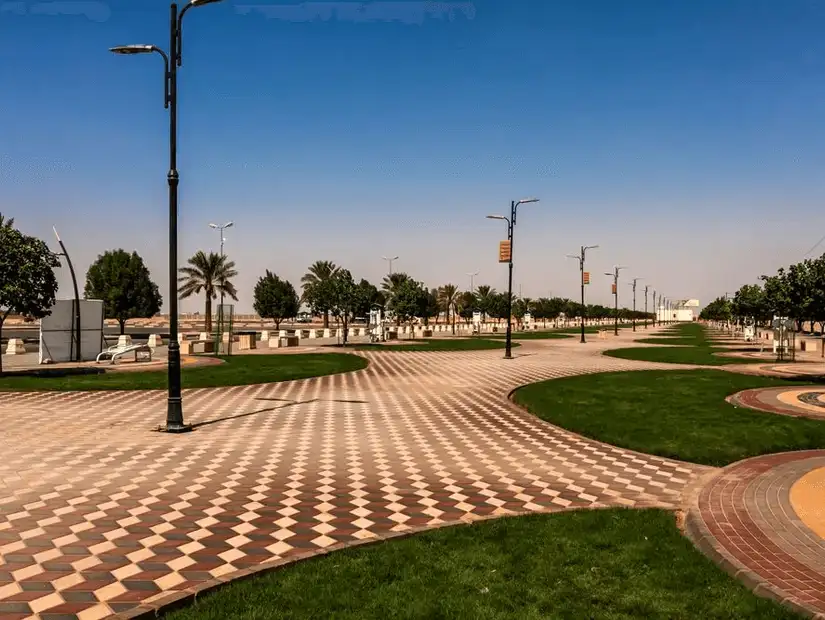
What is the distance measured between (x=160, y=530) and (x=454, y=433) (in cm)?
775

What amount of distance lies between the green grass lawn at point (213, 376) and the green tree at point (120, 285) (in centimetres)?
3044

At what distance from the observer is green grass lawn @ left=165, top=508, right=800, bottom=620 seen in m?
5.12

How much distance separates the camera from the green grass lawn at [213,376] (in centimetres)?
2067

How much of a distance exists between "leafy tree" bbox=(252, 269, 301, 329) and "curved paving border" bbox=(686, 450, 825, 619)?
68.9 metres

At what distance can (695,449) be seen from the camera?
1170 cm

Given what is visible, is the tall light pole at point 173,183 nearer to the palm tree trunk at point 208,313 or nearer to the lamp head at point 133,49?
the lamp head at point 133,49

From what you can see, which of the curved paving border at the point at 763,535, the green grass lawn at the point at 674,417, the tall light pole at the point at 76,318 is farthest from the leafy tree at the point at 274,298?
the curved paving border at the point at 763,535

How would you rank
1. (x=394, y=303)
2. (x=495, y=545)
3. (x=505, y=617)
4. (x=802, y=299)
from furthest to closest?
Answer: (x=394, y=303) < (x=802, y=299) < (x=495, y=545) < (x=505, y=617)

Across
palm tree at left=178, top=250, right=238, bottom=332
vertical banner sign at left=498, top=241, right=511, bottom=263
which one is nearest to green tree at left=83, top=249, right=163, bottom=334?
palm tree at left=178, top=250, right=238, bottom=332

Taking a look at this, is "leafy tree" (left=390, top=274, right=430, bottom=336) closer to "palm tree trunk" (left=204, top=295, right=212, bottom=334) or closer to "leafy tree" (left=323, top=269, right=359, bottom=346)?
"leafy tree" (left=323, top=269, right=359, bottom=346)

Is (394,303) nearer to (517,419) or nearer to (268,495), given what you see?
(517,419)

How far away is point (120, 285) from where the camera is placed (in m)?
57.8

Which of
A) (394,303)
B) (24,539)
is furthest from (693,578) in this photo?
(394,303)

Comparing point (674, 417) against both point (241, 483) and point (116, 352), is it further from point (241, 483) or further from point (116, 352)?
point (116, 352)
